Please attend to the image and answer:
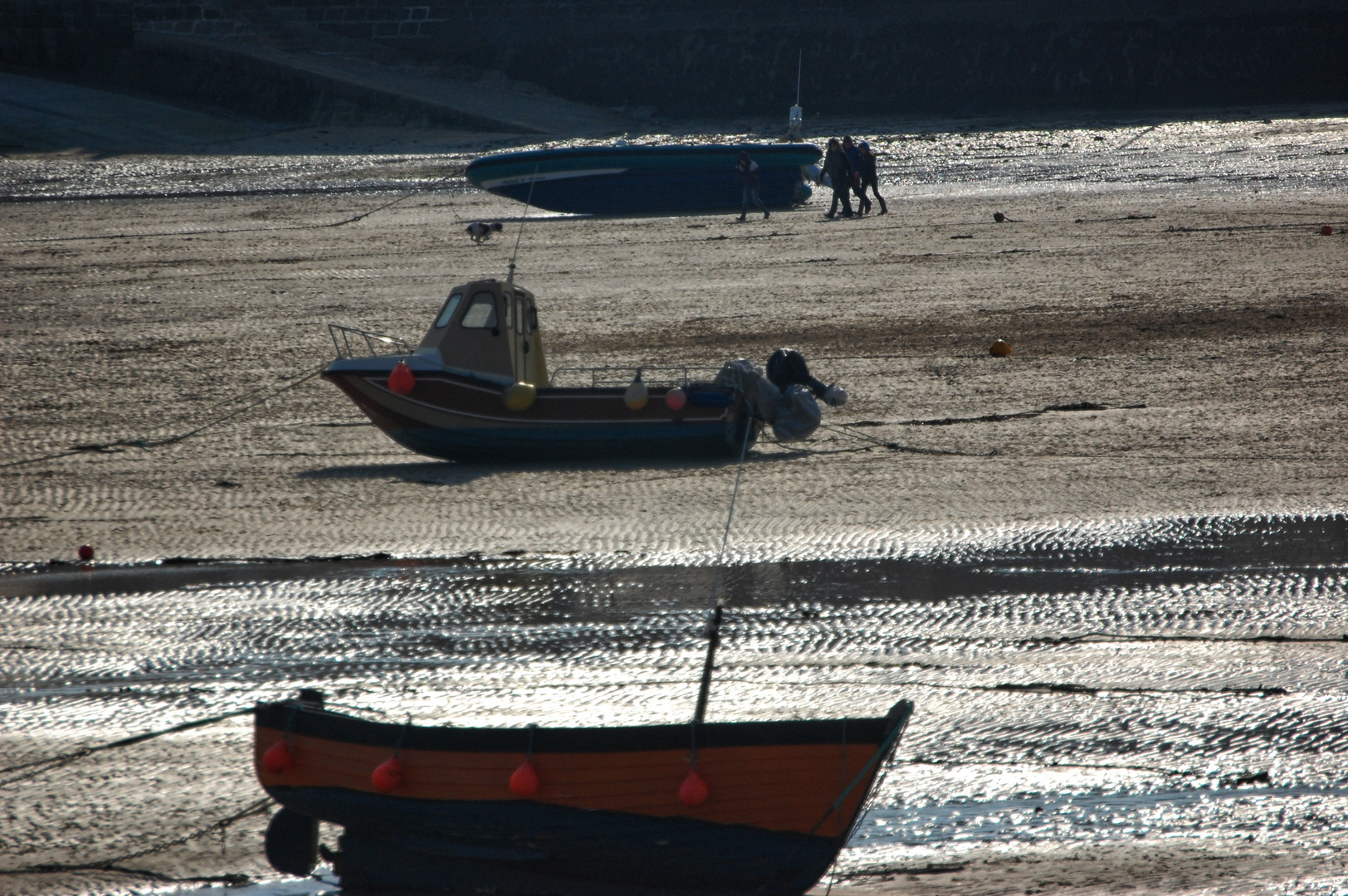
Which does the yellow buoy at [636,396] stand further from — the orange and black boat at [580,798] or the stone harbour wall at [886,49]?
the stone harbour wall at [886,49]

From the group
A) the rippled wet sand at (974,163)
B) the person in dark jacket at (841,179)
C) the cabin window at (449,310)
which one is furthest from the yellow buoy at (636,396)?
the rippled wet sand at (974,163)

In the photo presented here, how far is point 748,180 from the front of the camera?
22.7m

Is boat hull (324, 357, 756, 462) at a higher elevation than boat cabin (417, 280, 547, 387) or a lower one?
lower

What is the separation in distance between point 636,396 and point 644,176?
559 inches

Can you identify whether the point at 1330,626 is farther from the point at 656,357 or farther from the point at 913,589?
the point at 656,357

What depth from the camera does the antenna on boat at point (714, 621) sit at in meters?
4.73

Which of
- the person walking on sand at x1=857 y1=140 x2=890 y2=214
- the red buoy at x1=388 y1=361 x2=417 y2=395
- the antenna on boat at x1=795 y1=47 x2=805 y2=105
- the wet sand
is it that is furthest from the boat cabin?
the antenna on boat at x1=795 y1=47 x2=805 y2=105

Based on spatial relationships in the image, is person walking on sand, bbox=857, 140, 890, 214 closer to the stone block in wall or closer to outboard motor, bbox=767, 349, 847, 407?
outboard motor, bbox=767, 349, 847, 407

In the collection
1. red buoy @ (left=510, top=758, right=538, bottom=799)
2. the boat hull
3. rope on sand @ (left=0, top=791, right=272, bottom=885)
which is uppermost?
the boat hull

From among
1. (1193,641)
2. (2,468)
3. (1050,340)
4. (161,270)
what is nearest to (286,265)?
(161,270)

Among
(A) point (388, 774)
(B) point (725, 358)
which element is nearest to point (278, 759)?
(A) point (388, 774)

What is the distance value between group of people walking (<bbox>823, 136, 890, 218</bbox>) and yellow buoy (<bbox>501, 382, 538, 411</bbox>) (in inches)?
503

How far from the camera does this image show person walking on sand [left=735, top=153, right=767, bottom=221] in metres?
22.7

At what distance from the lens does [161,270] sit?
17.8 m
